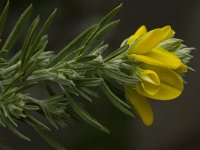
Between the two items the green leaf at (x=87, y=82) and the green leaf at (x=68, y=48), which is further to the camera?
the green leaf at (x=68, y=48)

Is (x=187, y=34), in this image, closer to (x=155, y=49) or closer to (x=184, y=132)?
(x=184, y=132)

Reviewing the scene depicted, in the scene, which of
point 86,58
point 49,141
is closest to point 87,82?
point 86,58

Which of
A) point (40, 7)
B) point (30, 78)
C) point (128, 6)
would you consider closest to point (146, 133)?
point (128, 6)

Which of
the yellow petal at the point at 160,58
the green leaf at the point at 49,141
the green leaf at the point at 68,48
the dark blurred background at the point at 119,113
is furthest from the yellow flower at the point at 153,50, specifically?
the dark blurred background at the point at 119,113

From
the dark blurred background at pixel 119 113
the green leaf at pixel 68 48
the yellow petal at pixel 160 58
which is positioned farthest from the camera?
the dark blurred background at pixel 119 113

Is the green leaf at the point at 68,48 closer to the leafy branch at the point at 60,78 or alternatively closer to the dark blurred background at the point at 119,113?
the leafy branch at the point at 60,78

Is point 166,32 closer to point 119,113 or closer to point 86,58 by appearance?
point 86,58

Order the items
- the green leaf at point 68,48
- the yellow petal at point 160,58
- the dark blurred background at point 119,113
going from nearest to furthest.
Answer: the yellow petal at point 160,58
the green leaf at point 68,48
the dark blurred background at point 119,113
